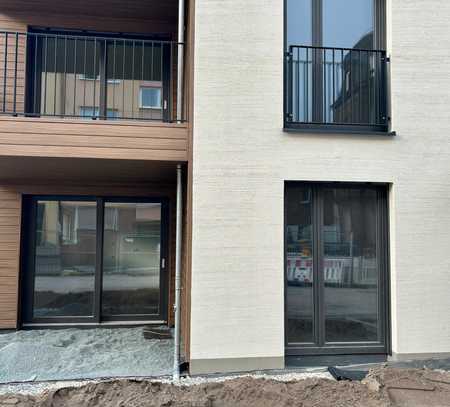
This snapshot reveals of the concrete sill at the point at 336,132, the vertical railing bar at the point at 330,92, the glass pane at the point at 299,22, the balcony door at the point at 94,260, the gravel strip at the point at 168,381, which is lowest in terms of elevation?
the gravel strip at the point at 168,381

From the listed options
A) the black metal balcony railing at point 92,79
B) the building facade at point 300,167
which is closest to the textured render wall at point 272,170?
the building facade at point 300,167

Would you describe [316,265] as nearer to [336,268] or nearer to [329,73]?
[336,268]

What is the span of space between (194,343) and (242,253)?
1.14 meters

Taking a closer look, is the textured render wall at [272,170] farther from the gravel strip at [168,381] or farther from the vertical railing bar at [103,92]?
the vertical railing bar at [103,92]

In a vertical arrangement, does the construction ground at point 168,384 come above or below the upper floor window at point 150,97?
below

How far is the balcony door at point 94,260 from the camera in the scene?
6719 millimetres

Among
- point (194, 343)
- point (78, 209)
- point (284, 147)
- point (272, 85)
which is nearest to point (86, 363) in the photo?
point (194, 343)

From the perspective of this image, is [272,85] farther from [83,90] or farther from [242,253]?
[83,90]

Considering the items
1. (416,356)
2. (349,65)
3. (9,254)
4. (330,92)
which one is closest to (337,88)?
(330,92)

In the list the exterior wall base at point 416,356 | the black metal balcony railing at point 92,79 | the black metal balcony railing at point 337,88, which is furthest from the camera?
the black metal balcony railing at point 92,79

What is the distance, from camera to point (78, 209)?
688 cm

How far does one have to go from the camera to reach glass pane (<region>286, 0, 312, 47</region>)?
545 centimetres

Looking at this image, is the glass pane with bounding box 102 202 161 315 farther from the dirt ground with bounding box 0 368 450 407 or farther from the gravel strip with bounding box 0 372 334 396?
the dirt ground with bounding box 0 368 450 407

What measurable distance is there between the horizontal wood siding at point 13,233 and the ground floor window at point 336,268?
2.40m
